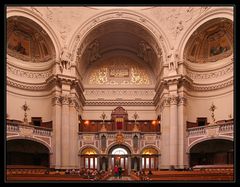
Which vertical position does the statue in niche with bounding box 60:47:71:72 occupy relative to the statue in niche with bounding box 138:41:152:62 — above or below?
below

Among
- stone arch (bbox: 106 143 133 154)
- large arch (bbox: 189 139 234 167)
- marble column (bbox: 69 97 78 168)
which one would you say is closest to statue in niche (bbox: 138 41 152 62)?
→ marble column (bbox: 69 97 78 168)

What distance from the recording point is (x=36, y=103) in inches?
1209

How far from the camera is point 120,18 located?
30.8 meters

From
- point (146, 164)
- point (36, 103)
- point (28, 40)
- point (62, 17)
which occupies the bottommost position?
point (146, 164)

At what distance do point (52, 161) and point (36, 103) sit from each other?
5.60 metres

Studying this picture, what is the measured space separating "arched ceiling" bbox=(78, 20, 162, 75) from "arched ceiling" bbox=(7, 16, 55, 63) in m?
3.06

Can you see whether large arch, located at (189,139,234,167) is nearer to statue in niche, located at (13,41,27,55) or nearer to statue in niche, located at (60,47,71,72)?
statue in niche, located at (60,47,71,72)

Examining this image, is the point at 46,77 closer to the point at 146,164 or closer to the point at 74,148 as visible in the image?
the point at 74,148

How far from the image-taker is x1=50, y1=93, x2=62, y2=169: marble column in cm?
2797

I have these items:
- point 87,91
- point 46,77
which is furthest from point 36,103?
point 87,91

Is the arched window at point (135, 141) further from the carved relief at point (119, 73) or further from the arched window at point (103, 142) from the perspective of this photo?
the carved relief at point (119, 73)

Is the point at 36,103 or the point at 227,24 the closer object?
the point at 227,24

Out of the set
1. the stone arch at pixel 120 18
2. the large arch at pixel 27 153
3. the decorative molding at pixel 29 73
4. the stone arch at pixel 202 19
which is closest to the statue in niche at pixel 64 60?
the stone arch at pixel 120 18

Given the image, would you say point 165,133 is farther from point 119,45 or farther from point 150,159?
point 119,45
